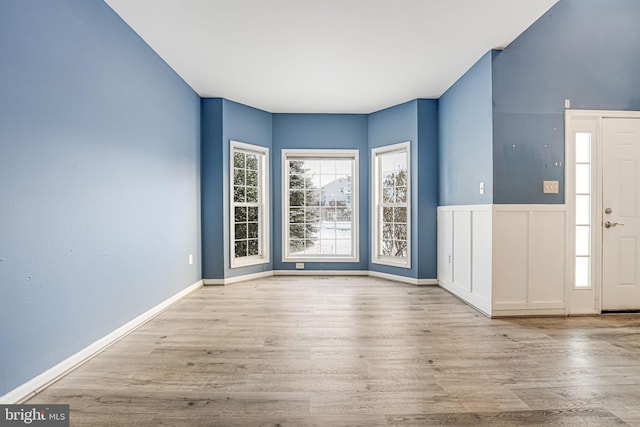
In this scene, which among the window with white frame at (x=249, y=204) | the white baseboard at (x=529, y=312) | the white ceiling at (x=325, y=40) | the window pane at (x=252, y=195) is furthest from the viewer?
the window pane at (x=252, y=195)

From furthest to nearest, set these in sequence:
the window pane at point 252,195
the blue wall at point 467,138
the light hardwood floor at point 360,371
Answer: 1. the window pane at point 252,195
2. the blue wall at point 467,138
3. the light hardwood floor at point 360,371

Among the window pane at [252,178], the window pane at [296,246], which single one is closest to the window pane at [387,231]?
the window pane at [296,246]

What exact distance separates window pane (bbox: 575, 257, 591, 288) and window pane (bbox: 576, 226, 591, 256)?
69mm

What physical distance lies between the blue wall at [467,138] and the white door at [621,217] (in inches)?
47.8

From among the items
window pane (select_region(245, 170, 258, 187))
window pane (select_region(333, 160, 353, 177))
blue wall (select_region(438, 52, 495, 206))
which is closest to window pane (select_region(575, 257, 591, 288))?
blue wall (select_region(438, 52, 495, 206))

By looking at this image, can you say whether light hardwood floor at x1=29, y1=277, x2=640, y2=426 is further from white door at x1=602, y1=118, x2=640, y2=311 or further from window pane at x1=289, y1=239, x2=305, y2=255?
window pane at x1=289, y1=239, x2=305, y2=255

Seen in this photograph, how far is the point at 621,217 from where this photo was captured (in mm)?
3258

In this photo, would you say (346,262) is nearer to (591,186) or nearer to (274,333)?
(274,333)

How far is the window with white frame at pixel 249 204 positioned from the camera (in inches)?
186

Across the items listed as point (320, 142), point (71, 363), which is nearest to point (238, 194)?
point (320, 142)

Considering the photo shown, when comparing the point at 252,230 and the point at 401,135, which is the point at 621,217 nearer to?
the point at 401,135

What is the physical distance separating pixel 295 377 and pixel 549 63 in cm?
378

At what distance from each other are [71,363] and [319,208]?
3.73 m

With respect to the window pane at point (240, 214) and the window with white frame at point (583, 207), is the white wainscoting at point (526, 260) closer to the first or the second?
the window with white frame at point (583, 207)
